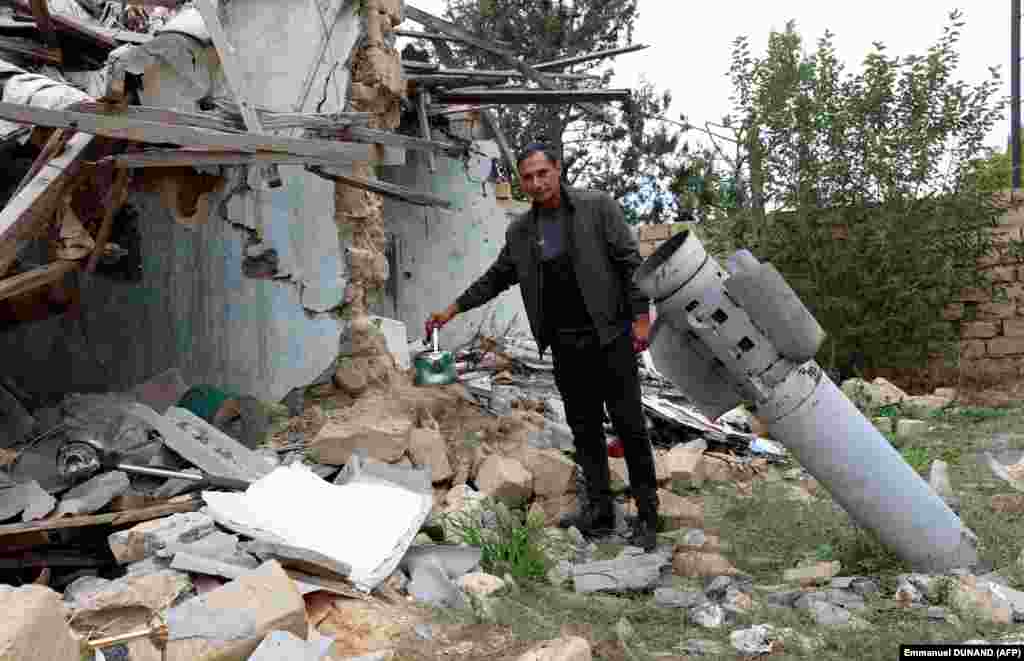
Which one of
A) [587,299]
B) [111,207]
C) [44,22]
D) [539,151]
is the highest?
[44,22]

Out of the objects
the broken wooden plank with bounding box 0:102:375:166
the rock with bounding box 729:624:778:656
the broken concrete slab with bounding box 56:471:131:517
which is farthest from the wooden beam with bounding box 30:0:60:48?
the rock with bounding box 729:624:778:656

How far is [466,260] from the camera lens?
9461 millimetres

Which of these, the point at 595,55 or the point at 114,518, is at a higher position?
the point at 595,55

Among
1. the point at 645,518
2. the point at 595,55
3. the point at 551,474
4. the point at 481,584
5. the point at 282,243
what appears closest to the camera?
the point at 481,584

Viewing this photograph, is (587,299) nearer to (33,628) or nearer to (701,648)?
(701,648)

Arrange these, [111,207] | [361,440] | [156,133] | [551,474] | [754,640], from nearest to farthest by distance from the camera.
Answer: [754,640] < [156,133] < [111,207] < [361,440] < [551,474]

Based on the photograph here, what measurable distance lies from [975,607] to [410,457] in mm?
2650

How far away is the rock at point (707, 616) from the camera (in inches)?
135

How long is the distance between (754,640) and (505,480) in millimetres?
1812

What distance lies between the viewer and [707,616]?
3473 millimetres

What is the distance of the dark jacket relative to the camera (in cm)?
427

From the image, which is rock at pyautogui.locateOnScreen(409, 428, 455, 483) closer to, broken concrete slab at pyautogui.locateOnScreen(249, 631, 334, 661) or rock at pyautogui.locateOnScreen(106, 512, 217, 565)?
rock at pyautogui.locateOnScreen(106, 512, 217, 565)

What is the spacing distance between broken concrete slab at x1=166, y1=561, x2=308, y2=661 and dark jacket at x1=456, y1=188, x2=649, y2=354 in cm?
188

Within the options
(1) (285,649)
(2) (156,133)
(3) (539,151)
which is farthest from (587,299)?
(1) (285,649)
